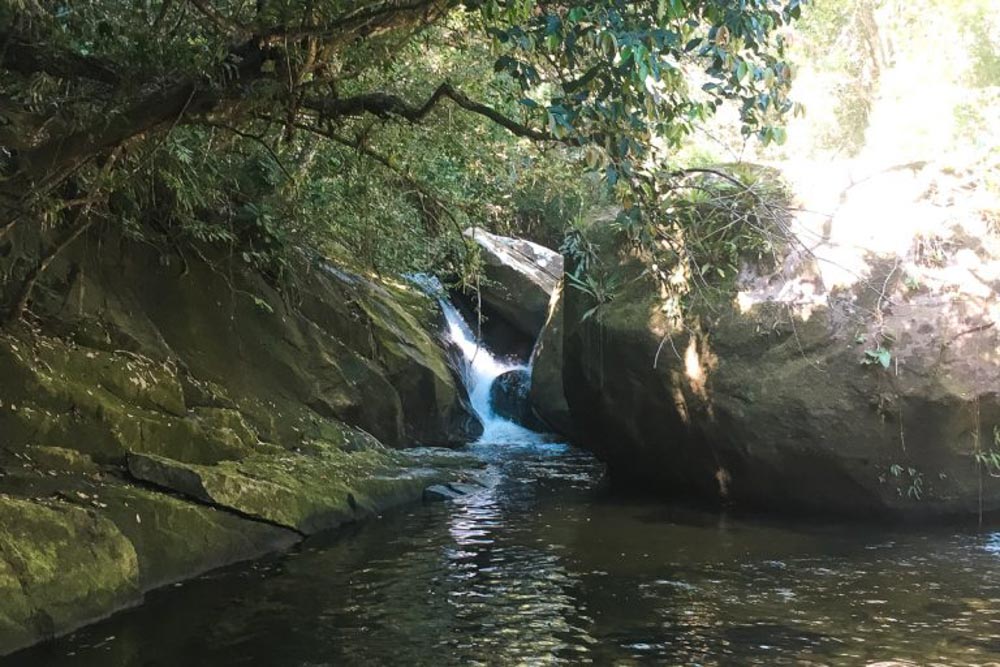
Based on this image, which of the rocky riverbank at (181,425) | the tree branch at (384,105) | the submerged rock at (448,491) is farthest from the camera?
the submerged rock at (448,491)

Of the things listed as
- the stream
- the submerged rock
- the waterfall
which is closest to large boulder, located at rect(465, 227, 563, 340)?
the waterfall

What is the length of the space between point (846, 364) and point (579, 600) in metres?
4.39

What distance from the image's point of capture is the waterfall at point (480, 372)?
15.9m

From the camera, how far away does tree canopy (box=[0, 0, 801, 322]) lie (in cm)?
502

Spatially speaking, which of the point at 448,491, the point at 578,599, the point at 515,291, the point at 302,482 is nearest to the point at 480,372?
the point at 515,291

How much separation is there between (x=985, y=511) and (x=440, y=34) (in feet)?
24.2

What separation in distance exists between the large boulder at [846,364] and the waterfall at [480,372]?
5.29 m

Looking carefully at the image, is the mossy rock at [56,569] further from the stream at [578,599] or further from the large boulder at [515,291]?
the large boulder at [515,291]

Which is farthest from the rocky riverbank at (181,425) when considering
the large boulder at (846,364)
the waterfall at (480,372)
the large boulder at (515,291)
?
the large boulder at (515,291)

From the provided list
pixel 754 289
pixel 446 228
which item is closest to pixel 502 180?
pixel 446 228

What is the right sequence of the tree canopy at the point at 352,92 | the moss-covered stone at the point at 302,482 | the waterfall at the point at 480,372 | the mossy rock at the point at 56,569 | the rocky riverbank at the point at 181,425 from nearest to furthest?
the tree canopy at the point at 352,92
the mossy rock at the point at 56,569
the rocky riverbank at the point at 181,425
the moss-covered stone at the point at 302,482
the waterfall at the point at 480,372

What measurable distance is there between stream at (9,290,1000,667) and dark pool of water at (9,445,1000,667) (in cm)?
2

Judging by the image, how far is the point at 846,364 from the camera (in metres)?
9.36

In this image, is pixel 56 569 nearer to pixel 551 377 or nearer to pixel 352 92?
pixel 352 92
